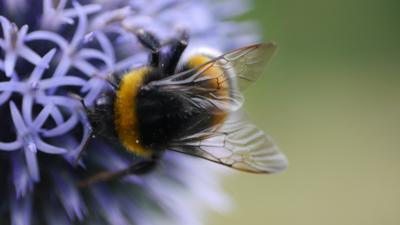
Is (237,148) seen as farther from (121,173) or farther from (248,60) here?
(121,173)

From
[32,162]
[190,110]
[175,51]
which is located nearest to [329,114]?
[175,51]

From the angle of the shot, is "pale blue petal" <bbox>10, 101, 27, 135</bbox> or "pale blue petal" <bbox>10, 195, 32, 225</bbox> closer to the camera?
"pale blue petal" <bbox>10, 101, 27, 135</bbox>

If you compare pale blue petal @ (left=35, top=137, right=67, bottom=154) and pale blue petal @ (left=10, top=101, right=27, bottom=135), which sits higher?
pale blue petal @ (left=10, top=101, right=27, bottom=135)

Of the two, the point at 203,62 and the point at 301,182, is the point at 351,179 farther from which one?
the point at 203,62

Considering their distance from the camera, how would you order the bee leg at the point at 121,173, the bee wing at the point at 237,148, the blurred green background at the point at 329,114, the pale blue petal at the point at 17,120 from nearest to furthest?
the pale blue petal at the point at 17,120
the bee wing at the point at 237,148
the bee leg at the point at 121,173
the blurred green background at the point at 329,114

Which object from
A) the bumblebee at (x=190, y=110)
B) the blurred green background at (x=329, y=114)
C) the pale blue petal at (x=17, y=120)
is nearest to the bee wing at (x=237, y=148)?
the bumblebee at (x=190, y=110)

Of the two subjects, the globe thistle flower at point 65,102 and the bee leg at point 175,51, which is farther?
the bee leg at point 175,51

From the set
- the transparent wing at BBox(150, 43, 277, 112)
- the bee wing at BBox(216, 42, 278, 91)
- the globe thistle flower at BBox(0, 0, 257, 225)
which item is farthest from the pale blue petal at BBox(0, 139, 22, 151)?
the bee wing at BBox(216, 42, 278, 91)

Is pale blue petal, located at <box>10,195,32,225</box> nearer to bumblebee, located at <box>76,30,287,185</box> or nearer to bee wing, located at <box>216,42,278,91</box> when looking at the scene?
bumblebee, located at <box>76,30,287,185</box>

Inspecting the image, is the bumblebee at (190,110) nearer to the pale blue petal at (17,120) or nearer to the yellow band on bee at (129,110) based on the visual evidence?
the yellow band on bee at (129,110)
